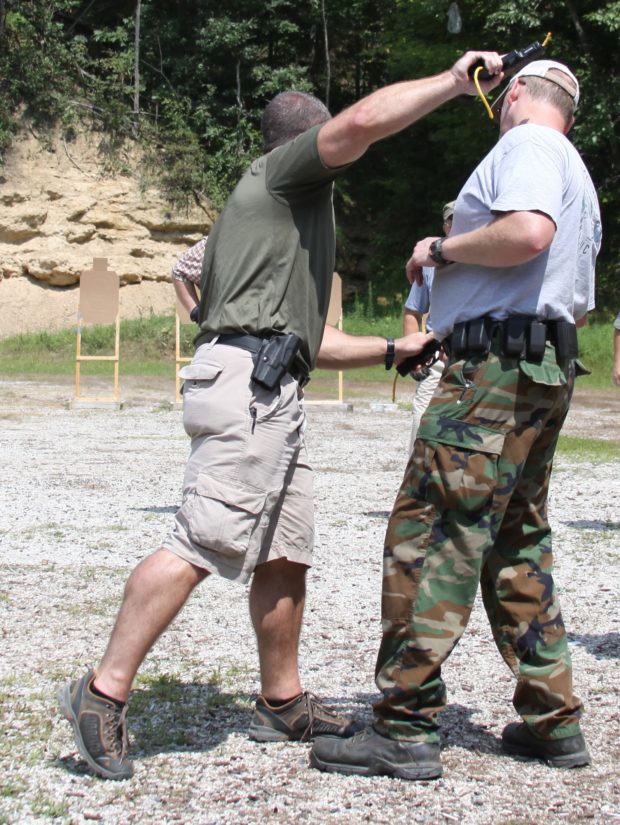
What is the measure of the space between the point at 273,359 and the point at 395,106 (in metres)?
0.76

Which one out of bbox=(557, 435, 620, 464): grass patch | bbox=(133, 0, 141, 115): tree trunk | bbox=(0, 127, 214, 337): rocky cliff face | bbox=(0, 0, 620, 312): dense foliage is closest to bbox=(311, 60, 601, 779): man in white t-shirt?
bbox=(557, 435, 620, 464): grass patch

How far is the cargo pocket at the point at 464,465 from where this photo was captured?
9.52ft

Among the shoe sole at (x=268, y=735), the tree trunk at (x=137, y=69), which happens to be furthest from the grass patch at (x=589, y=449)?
the tree trunk at (x=137, y=69)

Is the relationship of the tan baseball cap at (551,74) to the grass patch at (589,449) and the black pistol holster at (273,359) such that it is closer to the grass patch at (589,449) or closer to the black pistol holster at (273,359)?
the black pistol holster at (273,359)

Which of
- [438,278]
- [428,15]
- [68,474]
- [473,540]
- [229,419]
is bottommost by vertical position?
[68,474]

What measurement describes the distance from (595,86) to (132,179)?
1214 cm

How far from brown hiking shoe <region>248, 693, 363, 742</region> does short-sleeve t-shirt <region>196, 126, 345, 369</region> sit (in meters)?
1.06

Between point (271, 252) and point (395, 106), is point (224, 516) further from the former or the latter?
point (395, 106)

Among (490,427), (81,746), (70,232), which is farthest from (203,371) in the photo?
(70,232)

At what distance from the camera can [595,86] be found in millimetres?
25016

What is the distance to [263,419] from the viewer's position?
312 cm

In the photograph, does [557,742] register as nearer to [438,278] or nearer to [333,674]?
[333,674]

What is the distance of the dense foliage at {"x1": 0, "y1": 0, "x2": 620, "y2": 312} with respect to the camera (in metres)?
27.5

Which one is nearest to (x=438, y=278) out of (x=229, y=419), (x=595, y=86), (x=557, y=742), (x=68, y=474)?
(x=229, y=419)
